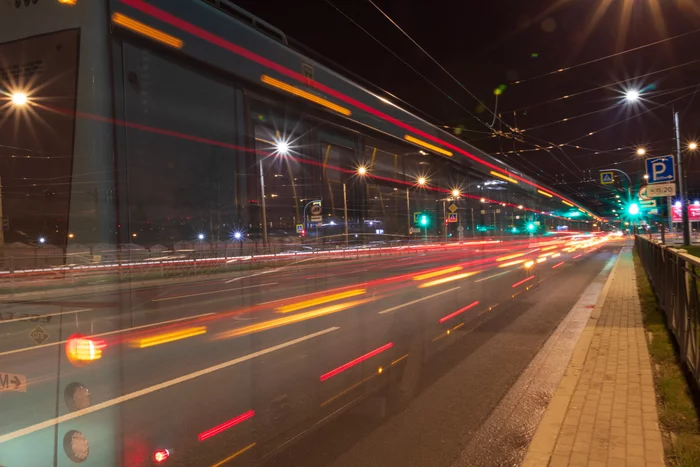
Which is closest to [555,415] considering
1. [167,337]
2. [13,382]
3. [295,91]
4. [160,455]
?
[160,455]

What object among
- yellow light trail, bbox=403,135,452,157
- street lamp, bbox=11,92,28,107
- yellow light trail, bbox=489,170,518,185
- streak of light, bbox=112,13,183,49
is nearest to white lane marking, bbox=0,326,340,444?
streak of light, bbox=112,13,183,49

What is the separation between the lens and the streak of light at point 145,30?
21562 millimetres

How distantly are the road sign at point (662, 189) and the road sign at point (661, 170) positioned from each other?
125 millimetres

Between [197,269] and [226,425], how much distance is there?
19641 mm

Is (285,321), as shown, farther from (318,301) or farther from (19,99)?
(19,99)

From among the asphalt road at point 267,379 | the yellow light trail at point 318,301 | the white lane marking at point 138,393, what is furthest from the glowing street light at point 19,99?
the white lane marking at point 138,393

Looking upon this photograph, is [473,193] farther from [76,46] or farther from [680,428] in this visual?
[680,428]

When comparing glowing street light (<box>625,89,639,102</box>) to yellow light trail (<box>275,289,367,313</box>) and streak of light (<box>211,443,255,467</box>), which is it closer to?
yellow light trail (<box>275,289,367,313</box>)

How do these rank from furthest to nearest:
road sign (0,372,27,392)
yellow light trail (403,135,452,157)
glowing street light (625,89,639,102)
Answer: yellow light trail (403,135,452,157) < glowing street light (625,89,639,102) < road sign (0,372,27,392)

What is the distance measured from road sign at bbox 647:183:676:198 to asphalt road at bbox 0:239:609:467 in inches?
154

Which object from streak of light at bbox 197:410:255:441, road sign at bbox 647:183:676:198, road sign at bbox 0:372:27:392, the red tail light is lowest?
streak of light at bbox 197:410:255:441

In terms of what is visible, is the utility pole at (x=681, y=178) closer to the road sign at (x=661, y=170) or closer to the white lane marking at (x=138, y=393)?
the road sign at (x=661, y=170)

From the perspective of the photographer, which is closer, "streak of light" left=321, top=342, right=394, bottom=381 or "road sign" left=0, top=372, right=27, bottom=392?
"road sign" left=0, top=372, right=27, bottom=392

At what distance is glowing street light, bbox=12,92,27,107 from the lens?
2325 centimetres
